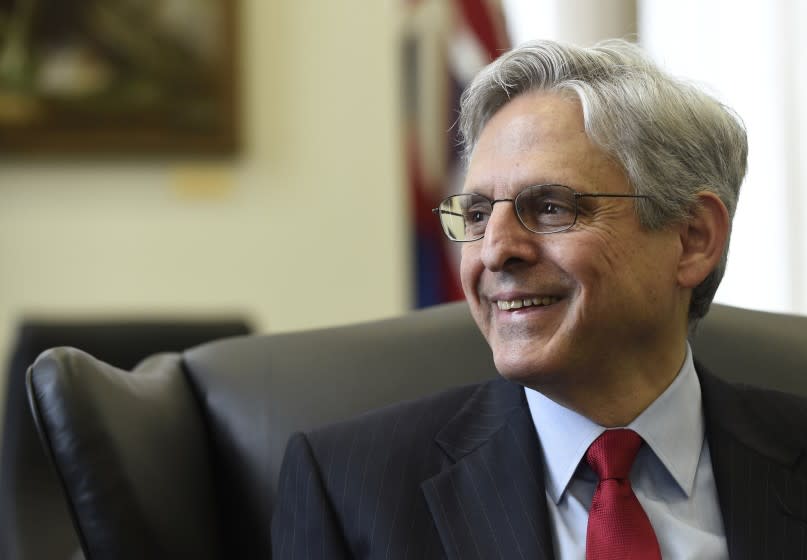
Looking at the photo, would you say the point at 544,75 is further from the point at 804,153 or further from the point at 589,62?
the point at 804,153

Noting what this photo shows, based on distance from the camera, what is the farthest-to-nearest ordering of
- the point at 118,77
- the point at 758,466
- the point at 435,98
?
the point at 435,98
the point at 118,77
the point at 758,466

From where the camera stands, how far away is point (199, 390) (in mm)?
1843

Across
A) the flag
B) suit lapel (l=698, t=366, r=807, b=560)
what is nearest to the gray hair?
suit lapel (l=698, t=366, r=807, b=560)

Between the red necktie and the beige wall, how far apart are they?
146 inches

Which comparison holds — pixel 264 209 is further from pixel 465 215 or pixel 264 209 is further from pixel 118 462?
pixel 118 462

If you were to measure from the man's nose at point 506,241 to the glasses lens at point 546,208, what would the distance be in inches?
0.5

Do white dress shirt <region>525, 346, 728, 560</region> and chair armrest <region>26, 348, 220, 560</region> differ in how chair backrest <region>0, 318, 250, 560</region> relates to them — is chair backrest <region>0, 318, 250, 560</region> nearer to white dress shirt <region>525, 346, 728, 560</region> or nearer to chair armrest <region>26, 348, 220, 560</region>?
chair armrest <region>26, 348, 220, 560</region>

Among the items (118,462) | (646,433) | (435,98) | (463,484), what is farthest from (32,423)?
(435,98)

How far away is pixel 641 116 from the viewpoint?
1.67 m

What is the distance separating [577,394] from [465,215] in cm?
34

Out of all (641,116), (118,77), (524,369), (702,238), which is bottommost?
(524,369)

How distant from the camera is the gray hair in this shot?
1.66 metres

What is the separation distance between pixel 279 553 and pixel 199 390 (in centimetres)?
35

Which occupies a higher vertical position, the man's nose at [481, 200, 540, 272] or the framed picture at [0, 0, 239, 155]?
the framed picture at [0, 0, 239, 155]
